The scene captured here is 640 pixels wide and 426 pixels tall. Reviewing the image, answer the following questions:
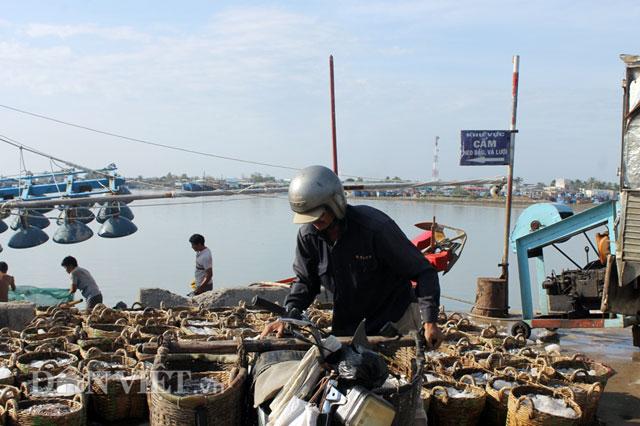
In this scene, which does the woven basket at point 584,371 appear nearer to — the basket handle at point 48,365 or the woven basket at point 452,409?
the woven basket at point 452,409

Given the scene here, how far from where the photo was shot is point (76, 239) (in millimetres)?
14477

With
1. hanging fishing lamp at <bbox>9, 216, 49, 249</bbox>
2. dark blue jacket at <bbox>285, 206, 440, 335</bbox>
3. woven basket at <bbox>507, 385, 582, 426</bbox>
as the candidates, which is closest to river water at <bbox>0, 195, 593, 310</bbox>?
hanging fishing lamp at <bbox>9, 216, 49, 249</bbox>

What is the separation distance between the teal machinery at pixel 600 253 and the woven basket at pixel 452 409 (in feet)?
8.12

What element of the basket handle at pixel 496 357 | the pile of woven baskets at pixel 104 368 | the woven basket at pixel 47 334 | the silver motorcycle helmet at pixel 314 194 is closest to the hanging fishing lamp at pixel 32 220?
the pile of woven baskets at pixel 104 368

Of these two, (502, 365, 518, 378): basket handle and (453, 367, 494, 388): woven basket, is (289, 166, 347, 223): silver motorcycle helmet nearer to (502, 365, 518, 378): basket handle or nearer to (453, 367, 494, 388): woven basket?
(453, 367, 494, 388): woven basket

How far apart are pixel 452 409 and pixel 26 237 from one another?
472 inches

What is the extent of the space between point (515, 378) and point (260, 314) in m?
3.11

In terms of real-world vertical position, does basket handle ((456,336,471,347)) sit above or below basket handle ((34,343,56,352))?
below

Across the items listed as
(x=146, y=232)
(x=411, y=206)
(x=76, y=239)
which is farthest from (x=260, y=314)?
(x=411, y=206)

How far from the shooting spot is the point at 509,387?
5090mm

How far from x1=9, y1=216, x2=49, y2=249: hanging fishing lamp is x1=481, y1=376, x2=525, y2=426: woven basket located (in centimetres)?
1181

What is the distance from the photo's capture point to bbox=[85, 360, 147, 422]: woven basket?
482 centimetres

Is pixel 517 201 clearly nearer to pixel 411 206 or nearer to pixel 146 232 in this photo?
pixel 411 206

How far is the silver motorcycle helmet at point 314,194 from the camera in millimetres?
3395
